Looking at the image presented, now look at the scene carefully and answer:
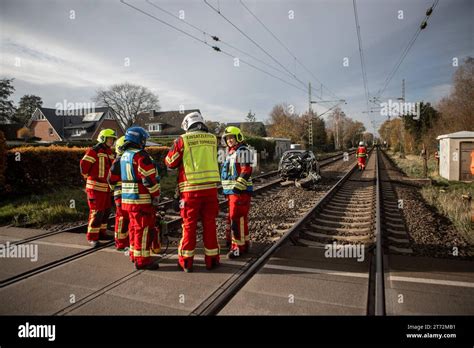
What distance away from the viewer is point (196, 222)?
4.30 metres

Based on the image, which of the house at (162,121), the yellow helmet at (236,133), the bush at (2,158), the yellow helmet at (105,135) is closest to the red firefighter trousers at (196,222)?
the yellow helmet at (236,133)

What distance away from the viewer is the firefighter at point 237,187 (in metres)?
4.83

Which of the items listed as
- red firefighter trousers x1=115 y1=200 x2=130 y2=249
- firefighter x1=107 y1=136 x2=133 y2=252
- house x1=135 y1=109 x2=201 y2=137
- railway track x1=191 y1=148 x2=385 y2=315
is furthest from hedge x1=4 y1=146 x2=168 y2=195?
house x1=135 y1=109 x2=201 y2=137

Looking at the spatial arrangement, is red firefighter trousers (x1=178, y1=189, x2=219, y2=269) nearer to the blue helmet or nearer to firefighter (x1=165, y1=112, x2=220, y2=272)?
firefighter (x1=165, y1=112, x2=220, y2=272)

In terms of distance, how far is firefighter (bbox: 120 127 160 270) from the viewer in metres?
4.34

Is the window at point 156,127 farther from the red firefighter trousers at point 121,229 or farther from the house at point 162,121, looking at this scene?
the red firefighter trousers at point 121,229

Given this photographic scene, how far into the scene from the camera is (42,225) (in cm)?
709

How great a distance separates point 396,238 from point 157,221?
15.1ft

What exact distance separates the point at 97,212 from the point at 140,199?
166 centimetres

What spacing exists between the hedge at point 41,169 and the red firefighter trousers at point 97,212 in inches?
199

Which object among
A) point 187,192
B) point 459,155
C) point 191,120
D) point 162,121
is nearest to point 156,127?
point 162,121

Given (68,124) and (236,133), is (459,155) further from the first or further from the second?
(68,124)
